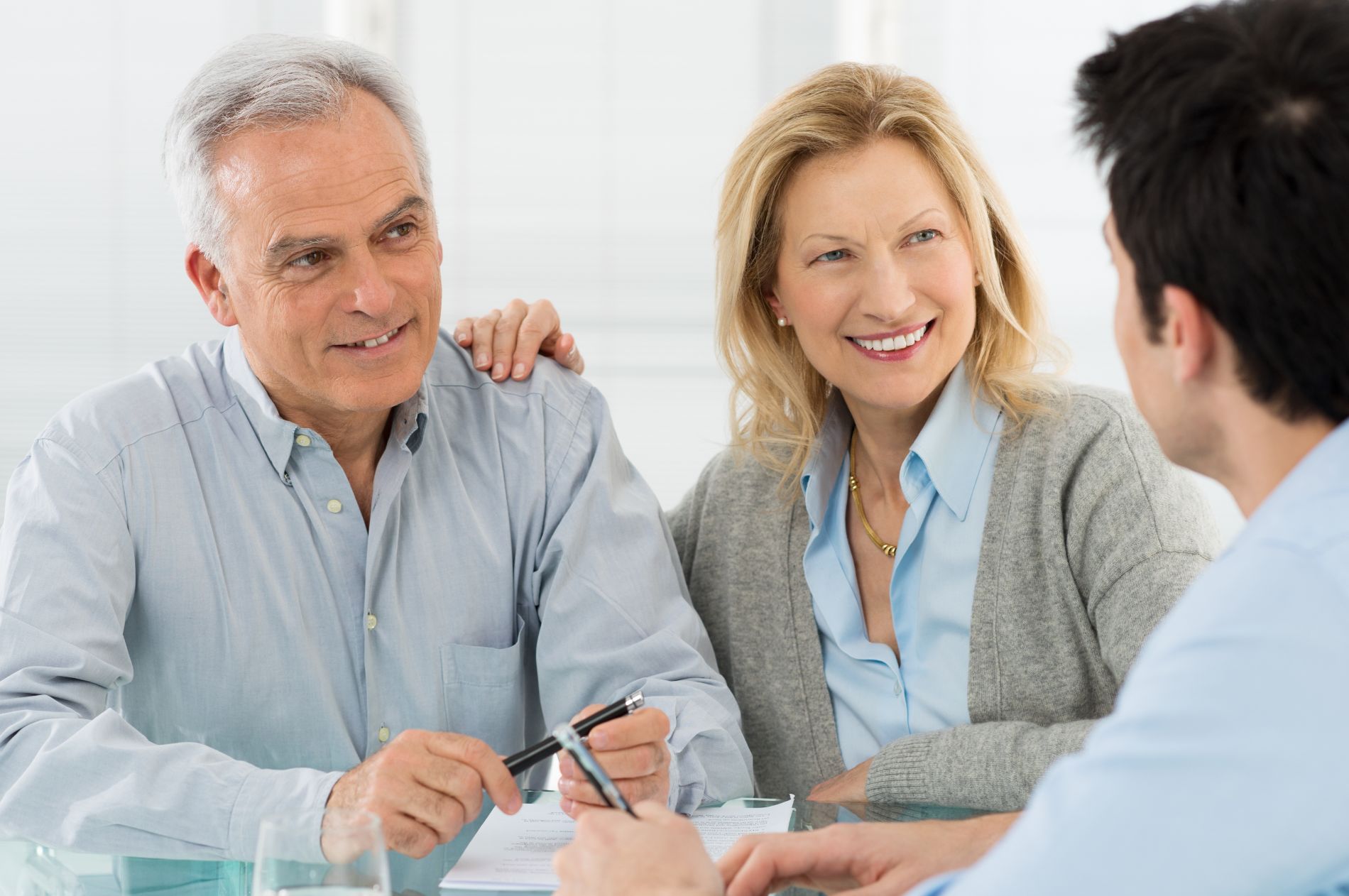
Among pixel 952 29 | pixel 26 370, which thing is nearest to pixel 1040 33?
pixel 952 29

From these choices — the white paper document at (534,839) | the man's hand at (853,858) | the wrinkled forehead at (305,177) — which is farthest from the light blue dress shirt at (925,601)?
the wrinkled forehead at (305,177)

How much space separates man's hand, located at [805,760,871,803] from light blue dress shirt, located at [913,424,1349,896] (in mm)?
799

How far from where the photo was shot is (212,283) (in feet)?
5.55

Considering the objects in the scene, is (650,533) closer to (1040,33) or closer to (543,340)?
(543,340)

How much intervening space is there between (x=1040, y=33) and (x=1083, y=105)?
10.4 feet

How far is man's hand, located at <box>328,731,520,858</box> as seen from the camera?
4.16 ft

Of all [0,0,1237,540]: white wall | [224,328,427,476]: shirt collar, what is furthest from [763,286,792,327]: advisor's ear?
[0,0,1237,540]: white wall

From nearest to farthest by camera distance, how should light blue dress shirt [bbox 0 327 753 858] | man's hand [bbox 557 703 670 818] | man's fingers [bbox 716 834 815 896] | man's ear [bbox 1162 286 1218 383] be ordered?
man's ear [bbox 1162 286 1218 383], man's fingers [bbox 716 834 815 896], man's hand [bbox 557 703 670 818], light blue dress shirt [bbox 0 327 753 858]

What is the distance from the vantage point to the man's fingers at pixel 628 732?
1.37 metres

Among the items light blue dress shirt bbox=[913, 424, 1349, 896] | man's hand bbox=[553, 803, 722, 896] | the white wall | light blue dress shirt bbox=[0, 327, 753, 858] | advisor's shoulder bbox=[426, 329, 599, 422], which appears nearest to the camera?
light blue dress shirt bbox=[913, 424, 1349, 896]

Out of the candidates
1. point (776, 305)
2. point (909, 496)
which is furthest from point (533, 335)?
point (909, 496)

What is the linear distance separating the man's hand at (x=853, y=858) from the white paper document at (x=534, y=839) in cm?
16

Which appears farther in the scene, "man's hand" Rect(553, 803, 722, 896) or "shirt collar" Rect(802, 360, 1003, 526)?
"shirt collar" Rect(802, 360, 1003, 526)

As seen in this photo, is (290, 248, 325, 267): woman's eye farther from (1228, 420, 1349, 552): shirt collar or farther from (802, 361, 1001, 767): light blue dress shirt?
(1228, 420, 1349, 552): shirt collar
